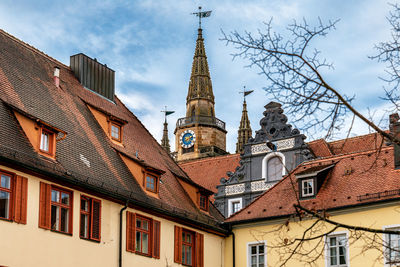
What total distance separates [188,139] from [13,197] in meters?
55.5

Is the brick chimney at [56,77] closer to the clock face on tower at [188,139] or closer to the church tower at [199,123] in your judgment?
the church tower at [199,123]

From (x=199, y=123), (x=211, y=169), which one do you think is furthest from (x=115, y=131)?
(x=199, y=123)

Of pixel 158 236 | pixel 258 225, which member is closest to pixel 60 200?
pixel 158 236

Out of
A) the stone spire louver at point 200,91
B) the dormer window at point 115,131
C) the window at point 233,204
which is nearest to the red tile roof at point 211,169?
the window at point 233,204

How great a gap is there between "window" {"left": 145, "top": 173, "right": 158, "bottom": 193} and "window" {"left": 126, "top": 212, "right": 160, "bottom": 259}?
139cm

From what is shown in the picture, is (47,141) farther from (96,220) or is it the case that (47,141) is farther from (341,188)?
(341,188)

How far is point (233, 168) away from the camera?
5175 centimetres

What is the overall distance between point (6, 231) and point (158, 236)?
7724 mm

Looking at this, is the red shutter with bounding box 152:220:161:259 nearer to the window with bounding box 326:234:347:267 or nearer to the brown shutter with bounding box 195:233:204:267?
the brown shutter with bounding box 195:233:204:267

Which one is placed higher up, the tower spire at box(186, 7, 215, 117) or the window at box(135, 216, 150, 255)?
the tower spire at box(186, 7, 215, 117)

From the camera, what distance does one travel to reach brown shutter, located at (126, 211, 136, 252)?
25656 millimetres

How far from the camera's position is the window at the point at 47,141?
75.9ft

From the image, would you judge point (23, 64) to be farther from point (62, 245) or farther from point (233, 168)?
point (233, 168)

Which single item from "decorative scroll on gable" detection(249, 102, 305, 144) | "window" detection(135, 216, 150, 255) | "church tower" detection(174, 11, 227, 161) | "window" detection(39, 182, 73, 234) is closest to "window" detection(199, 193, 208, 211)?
"window" detection(135, 216, 150, 255)
